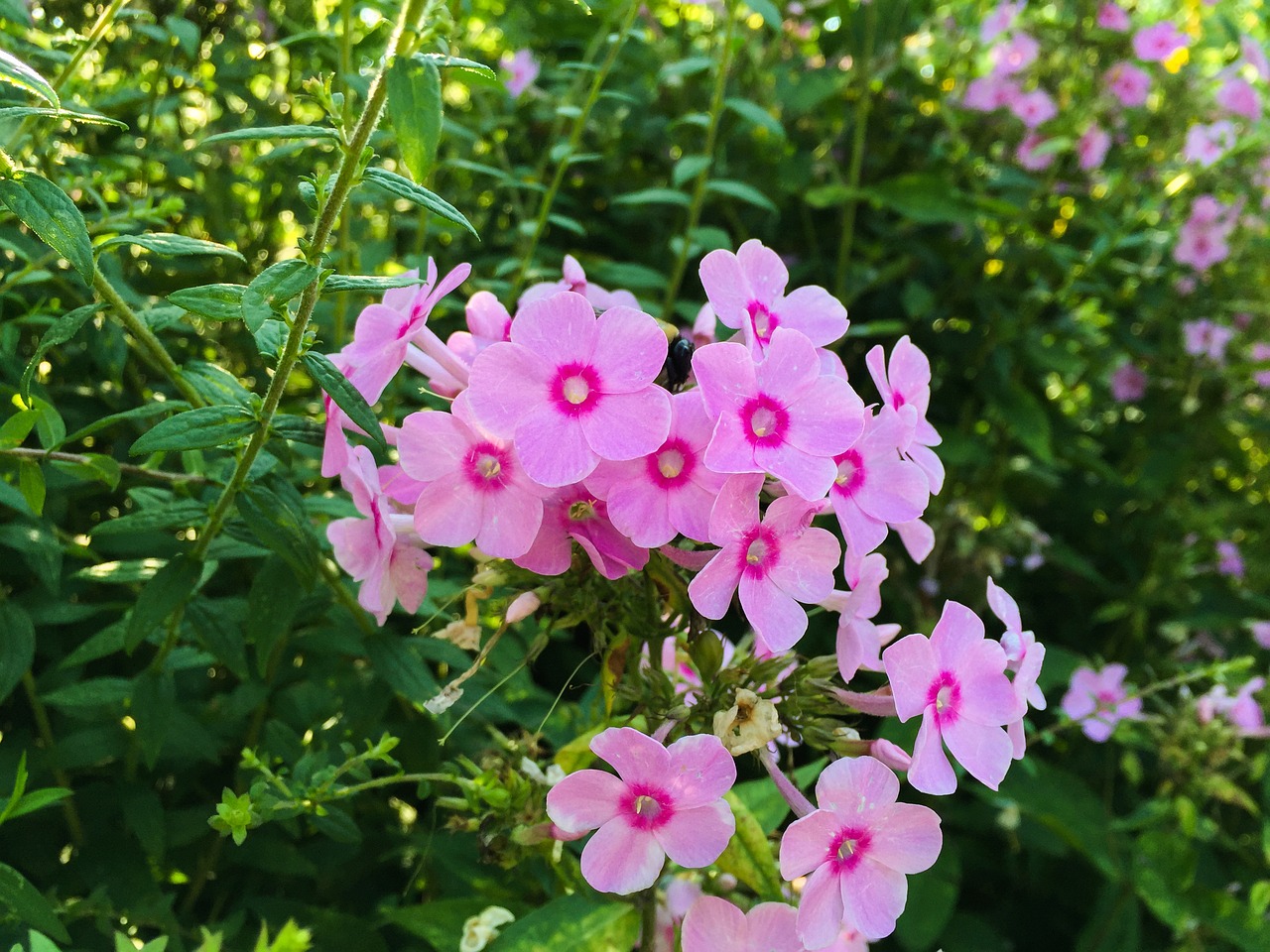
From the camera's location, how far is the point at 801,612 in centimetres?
74

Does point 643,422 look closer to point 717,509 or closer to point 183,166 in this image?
point 717,509

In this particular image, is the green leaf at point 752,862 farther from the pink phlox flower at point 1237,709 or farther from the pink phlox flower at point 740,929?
the pink phlox flower at point 1237,709

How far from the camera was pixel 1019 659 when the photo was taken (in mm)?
838

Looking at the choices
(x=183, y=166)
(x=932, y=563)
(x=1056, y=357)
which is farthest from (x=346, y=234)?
(x=1056, y=357)

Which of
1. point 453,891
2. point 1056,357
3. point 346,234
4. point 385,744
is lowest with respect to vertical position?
point 453,891

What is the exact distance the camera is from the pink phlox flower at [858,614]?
0.77 metres

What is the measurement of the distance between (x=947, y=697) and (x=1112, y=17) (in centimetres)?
199

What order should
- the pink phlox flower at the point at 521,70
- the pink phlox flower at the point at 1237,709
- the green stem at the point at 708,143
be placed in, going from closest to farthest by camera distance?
the green stem at the point at 708,143, the pink phlox flower at the point at 1237,709, the pink phlox flower at the point at 521,70

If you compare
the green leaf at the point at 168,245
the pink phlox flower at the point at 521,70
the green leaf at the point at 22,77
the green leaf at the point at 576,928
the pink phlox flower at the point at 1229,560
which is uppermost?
the green leaf at the point at 22,77

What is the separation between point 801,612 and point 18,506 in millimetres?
768

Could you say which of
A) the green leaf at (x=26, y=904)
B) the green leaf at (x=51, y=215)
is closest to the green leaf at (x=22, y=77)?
the green leaf at (x=51, y=215)

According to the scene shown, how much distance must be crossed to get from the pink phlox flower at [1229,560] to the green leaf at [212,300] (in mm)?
2262

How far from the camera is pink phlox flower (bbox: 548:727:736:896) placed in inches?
27.7

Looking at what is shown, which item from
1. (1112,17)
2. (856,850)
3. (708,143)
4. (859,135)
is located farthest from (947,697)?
(1112,17)
